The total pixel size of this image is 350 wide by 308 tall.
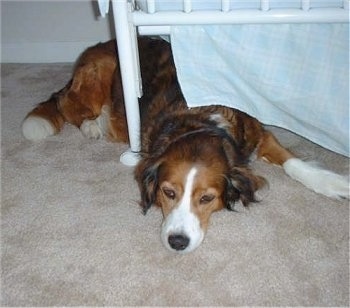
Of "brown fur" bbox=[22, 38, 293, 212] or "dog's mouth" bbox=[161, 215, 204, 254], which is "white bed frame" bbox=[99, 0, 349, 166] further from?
"dog's mouth" bbox=[161, 215, 204, 254]

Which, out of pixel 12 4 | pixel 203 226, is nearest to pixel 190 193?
pixel 203 226

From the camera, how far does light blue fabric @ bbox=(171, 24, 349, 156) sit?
1613mm

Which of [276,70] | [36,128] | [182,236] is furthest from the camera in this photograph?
[36,128]

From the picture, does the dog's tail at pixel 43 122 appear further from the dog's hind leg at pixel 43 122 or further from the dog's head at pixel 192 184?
the dog's head at pixel 192 184

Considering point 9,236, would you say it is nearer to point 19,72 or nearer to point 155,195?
point 155,195

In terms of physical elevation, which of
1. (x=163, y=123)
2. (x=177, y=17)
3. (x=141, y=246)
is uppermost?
(x=177, y=17)

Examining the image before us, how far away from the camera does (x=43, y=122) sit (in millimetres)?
2309

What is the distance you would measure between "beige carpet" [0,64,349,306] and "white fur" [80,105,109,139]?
204 millimetres

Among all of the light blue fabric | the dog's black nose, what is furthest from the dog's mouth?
the light blue fabric

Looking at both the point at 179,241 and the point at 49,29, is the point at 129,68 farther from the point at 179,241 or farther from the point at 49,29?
the point at 49,29

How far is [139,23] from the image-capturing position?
1667 millimetres

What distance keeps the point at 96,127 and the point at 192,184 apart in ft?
2.97

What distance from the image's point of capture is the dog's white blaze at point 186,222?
156cm

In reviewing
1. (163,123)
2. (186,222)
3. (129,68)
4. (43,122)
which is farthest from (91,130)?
(186,222)
